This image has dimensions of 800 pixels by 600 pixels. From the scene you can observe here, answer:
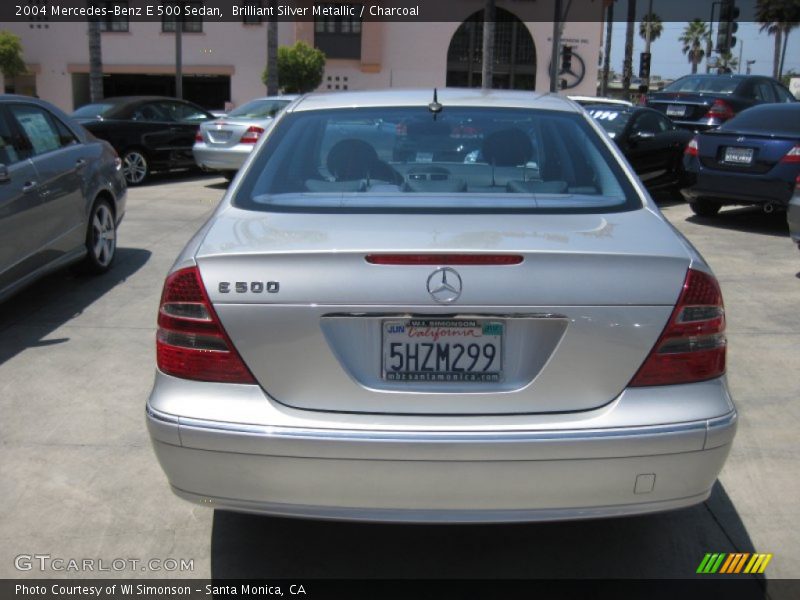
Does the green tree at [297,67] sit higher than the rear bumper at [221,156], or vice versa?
the green tree at [297,67]

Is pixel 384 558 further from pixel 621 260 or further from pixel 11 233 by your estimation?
pixel 11 233

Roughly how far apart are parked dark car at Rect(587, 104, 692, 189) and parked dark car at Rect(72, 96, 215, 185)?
673 cm

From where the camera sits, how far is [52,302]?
22.4 ft

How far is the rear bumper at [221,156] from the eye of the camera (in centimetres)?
1351

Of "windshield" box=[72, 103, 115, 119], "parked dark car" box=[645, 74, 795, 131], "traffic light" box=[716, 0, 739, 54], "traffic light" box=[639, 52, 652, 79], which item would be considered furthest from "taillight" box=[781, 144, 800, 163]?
"traffic light" box=[639, 52, 652, 79]

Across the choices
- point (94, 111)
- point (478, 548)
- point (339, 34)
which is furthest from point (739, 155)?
point (339, 34)

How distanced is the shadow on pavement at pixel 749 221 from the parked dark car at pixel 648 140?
103 cm

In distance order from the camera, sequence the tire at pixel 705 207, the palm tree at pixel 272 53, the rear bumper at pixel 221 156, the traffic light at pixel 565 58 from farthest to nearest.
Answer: the palm tree at pixel 272 53 → the traffic light at pixel 565 58 → the rear bumper at pixel 221 156 → the tire at pixel 705 207

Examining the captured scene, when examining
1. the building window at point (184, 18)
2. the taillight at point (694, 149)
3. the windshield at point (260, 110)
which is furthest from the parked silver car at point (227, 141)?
the building window at point (184, 18)

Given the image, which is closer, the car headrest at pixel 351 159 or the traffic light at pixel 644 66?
the car headrest at pixel 351 159

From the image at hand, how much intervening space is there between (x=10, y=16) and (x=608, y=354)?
163ft

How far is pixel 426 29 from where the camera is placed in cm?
4631

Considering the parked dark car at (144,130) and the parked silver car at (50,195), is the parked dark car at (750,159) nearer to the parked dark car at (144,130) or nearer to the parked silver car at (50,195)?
the parked silver car at (50,195)

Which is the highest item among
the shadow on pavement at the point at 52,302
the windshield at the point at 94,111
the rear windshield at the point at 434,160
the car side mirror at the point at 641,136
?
the rear windshield at the point at 434,160
